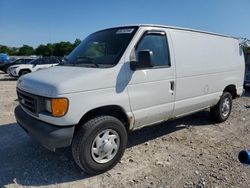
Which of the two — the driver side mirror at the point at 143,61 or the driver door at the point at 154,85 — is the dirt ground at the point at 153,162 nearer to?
the driver door at the point at 154,85

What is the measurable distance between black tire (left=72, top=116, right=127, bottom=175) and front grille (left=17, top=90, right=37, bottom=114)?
743 millimetres

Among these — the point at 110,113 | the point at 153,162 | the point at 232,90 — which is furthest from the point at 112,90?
the point at 232,90

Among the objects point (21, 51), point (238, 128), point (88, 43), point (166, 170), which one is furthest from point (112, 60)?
point (21, 51)

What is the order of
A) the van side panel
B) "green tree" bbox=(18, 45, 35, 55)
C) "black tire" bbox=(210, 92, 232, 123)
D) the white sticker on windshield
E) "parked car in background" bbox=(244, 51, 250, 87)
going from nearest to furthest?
1. the white sticker on windshield
2. the van side panel
3. "black tire" bbox=(210, 92, 232, 123)
4. "parked car in background" bbox=(244, 51, 250, 87)
5. "green tree" bbox=(18, 45, 35, 55)

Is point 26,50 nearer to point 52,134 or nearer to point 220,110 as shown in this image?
point 220,110

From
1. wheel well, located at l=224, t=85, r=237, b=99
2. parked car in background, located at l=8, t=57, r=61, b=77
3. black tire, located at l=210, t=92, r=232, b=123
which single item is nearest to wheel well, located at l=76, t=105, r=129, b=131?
black tire, located at l=210, t=92, r=232, b=123

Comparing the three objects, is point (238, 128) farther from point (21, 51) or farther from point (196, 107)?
point (21, 51)

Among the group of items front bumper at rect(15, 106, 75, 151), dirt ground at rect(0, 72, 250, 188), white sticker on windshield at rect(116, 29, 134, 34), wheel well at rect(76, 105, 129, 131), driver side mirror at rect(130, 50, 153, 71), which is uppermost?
white sticker on windshield at rect(116, 29, 134, 34)

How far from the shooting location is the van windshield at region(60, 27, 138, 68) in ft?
12.6

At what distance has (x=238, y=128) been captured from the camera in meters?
5.86

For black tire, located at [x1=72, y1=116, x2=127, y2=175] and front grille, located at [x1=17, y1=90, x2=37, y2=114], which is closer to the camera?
black tire, located at [x1=72, y1=116, x2=127, y2=175]

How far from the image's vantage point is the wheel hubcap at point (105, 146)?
360 centimetres

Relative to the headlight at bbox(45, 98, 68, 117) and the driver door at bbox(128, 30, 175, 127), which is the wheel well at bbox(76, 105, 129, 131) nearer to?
the driver door at bbox(128, 30, 175, 127)

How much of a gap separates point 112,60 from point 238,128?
379 centimetres
